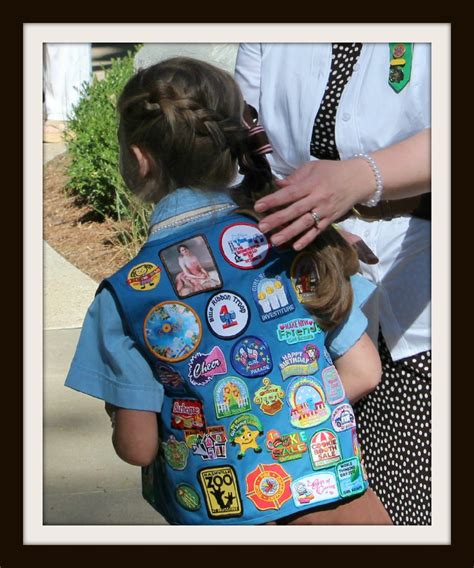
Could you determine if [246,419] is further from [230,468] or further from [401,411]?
[401,411]

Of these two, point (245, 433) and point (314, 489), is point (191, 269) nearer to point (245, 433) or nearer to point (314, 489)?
point (245, 433)

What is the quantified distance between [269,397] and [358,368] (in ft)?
1.12

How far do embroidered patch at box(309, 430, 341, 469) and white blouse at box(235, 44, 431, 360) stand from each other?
21.5 inches

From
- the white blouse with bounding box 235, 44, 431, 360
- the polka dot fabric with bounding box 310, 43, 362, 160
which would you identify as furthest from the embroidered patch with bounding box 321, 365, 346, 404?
the polka dot fabric with bounding box 310, 43, 362, 160

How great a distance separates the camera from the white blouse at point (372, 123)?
2623 mm

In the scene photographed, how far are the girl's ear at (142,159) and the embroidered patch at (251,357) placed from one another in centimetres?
51

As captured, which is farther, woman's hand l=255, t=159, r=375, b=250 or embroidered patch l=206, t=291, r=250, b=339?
embroidered patch l=206, t=291, r=250, b=339

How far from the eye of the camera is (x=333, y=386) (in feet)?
7.88

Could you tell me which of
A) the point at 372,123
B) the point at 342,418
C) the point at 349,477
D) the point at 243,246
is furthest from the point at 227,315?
the point at 372,123

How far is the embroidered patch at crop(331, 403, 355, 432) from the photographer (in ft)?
7.80

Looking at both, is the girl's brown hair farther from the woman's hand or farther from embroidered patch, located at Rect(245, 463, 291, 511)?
embroidered patch, located at Rect(245, 463, 291, 511)

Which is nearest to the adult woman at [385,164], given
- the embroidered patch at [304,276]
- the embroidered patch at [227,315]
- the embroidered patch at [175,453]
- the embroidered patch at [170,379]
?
the embroidered patch at [304,276]

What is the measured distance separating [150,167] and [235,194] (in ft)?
0.75
